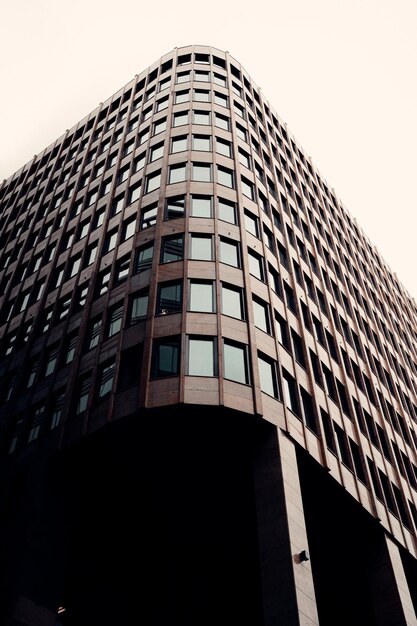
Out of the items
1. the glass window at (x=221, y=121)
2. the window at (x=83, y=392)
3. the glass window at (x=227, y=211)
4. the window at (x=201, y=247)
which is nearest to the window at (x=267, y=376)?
the window at (x=201, y=247)

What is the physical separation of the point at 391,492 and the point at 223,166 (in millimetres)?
21400

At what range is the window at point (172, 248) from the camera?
27.5 meters

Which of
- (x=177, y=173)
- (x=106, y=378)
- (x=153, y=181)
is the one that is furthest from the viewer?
(x=153, y=181)

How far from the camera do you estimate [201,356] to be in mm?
23219

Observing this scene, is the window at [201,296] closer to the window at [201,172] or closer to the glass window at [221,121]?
the window at [201,172]

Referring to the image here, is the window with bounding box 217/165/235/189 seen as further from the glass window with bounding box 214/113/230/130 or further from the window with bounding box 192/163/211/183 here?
the glass window with bounding box 214/113/230/130

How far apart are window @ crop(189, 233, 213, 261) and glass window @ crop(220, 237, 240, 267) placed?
626mm

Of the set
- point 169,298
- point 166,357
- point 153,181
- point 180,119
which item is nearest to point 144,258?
point 169,298

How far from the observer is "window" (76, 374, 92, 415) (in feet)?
83.3

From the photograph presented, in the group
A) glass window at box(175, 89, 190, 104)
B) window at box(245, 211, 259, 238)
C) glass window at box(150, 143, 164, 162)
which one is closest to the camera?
window at box(245, 211, 259, 238)

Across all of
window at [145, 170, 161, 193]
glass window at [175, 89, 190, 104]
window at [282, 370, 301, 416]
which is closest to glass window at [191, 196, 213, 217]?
window at [145, 170, 161, 193]

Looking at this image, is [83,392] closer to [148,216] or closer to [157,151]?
[148,216]

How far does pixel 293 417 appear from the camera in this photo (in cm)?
2388

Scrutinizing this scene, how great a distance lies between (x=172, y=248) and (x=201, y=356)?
7281 mm
